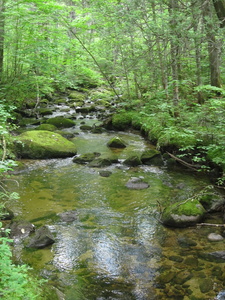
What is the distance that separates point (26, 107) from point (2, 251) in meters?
18.0

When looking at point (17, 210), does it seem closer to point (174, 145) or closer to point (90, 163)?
point (90, 163)

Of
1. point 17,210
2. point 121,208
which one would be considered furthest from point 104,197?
point 17,210

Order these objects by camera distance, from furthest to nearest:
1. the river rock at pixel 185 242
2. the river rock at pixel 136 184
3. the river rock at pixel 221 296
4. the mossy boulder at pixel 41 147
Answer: the mossy boulder at pixel 41 147
the river rock at pixel 136 184
the river rock at pixel 185 242
the river rock at pixel 221 296

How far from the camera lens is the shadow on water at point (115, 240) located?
4.01 metres

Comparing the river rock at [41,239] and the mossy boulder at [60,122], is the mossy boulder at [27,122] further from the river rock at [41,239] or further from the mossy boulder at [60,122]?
the river rock at [41,239]

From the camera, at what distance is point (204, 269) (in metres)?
4.39

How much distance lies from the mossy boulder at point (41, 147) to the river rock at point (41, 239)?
220 inches

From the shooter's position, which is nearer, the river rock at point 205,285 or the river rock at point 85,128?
the river rock at point 205,285

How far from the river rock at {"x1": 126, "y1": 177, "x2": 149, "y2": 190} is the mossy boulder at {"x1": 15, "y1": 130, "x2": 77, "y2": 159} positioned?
3.58 metres

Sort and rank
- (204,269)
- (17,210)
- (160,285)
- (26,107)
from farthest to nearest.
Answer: (26,107) → (17,210) → (204,269) → (160,285)

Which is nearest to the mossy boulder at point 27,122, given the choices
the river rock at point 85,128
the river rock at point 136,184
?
the river rock at point 85,128

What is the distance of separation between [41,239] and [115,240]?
1424 millimetres

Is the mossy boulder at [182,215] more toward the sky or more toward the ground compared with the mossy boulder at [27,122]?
more toward the ground

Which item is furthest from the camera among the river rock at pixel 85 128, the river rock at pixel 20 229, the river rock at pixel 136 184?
the river rock at pixel 85 128
